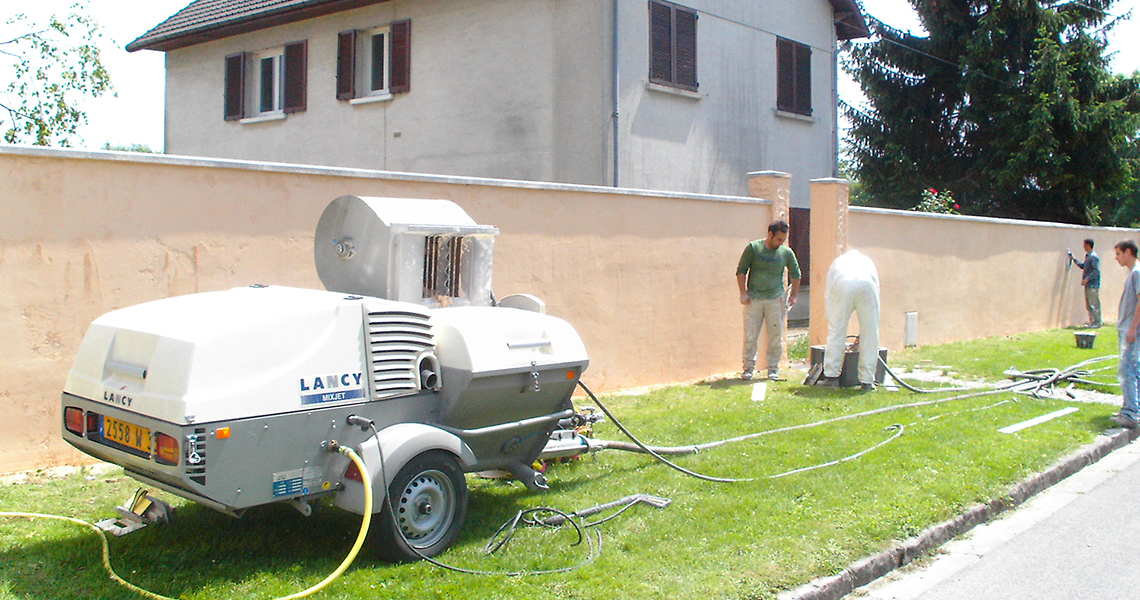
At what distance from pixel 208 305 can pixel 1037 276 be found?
58.4 feet

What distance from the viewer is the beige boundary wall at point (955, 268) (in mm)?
13203

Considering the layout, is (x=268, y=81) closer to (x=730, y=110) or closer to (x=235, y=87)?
(x=235, y=87)

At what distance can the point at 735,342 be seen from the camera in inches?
473

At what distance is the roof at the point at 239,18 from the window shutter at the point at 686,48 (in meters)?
4.70

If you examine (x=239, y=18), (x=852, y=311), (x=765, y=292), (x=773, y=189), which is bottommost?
(x=852, y=311)

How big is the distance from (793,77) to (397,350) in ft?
47.2

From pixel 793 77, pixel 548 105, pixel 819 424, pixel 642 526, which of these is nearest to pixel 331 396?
pixel 642 526

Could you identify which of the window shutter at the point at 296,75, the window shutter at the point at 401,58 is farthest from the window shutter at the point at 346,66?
the window shutter at the point at 296,75

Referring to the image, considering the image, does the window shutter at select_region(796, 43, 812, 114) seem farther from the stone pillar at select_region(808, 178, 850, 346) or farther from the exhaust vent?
the exhaust vent

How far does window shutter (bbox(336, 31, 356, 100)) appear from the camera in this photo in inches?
643

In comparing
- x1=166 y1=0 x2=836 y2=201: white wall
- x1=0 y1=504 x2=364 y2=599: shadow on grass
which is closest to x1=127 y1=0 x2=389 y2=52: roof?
x1=166 y1=0 x2=836 y2=201: white wall

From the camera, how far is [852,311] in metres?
10.4

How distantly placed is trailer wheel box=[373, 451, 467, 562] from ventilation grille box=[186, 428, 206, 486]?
2.92ft

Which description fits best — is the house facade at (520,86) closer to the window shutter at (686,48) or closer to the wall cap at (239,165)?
the window shutter at (686,48)
